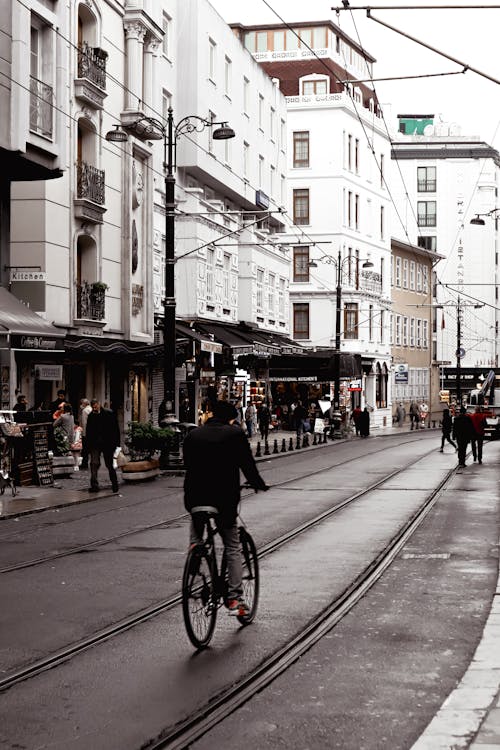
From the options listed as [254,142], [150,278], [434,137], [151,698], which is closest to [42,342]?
[150,278]

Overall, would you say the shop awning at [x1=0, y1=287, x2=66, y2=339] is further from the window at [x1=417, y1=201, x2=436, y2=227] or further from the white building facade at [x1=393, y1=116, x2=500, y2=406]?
the window at [x1=417, y1=201, x2=436, y2=227]

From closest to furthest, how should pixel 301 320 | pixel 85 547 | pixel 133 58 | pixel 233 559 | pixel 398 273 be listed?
1. pixel 233 559
2. pixel 85 547
3. pixel 133 58
4. pixel 301 320
5. pixel 398 273

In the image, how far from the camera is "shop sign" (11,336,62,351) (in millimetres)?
25044

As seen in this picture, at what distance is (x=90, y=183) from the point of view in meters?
33.1

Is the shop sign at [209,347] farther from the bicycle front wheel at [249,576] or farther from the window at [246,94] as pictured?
the bicycle front wheel at [249,576]

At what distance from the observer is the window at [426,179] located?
339 ft

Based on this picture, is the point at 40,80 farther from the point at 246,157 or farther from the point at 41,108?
the point at 246,157

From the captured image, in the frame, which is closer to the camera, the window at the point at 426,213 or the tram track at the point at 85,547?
the tram track at the point at 85,547

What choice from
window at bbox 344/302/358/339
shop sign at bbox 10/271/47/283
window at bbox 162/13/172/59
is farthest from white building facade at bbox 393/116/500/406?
shop sign at bbox 10/271/47/283

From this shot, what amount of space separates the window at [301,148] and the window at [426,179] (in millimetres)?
31154

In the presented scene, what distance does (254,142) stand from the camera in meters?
55.2

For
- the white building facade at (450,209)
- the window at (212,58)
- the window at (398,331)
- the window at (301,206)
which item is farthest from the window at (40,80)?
the white building facade at (450,209)

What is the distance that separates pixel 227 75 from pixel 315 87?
81.3 feet

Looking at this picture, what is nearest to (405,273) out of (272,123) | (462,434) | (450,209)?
(450,209)
